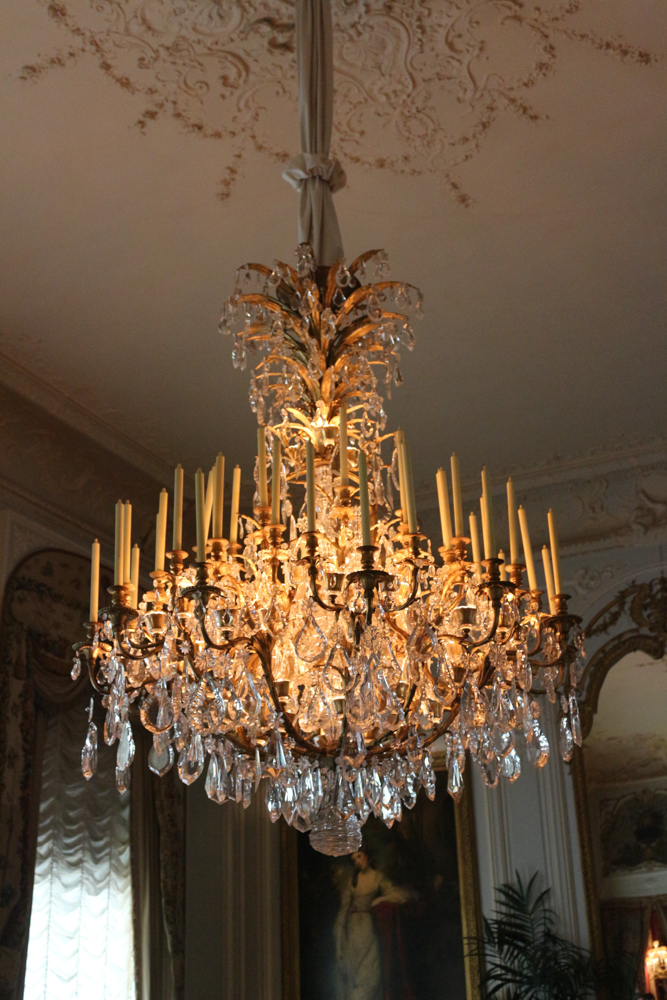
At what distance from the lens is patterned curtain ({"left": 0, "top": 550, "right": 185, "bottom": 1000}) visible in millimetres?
4957

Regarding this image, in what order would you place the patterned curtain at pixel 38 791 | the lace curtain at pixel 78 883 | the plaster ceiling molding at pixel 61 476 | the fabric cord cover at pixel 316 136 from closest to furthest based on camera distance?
the fabric cord cover at pixel 316 136 → the patterned curtain at pixel 38 791 → the lace curtain at pixel 78 883 → the plaster ceiling molding at pixel 61 476

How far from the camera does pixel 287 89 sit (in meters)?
3.81

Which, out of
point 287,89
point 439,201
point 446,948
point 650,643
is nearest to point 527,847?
point 446,948

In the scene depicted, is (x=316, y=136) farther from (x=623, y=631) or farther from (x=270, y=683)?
(x=623, y=631)

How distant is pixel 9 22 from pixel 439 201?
1719mm

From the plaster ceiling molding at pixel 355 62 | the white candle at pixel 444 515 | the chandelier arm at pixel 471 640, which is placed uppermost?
the plaster ceiling molding at pixel 355 62

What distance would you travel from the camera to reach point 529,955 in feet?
19.1

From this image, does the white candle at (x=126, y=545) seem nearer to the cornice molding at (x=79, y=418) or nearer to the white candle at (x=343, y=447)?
the white candle at (x=343, y=447)

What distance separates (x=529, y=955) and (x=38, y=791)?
2703mm

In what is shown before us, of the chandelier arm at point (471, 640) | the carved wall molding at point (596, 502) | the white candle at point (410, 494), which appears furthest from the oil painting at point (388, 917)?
the white candle at point (410, 494)

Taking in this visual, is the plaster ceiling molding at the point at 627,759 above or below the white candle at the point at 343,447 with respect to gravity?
below

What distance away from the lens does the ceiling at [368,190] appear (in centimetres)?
360

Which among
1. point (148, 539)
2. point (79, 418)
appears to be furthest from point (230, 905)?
point (79, 418)

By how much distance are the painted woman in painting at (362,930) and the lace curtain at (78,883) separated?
139 cm
